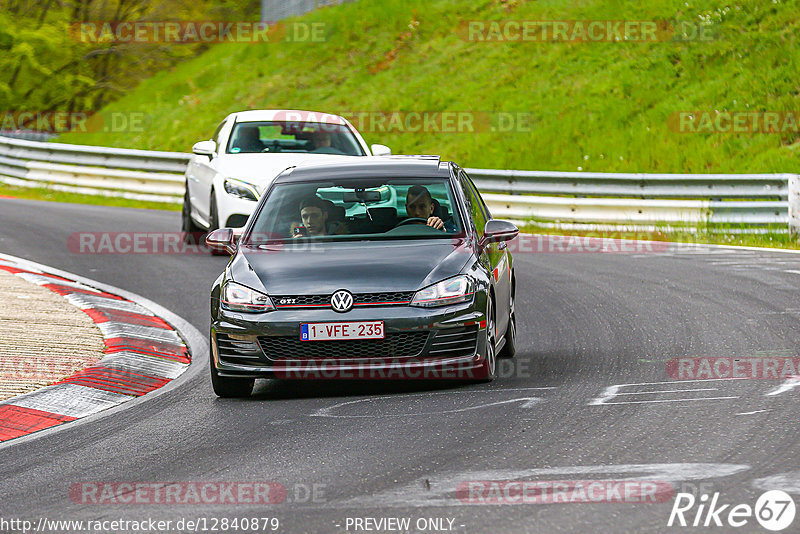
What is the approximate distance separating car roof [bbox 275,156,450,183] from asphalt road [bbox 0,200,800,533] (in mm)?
1549

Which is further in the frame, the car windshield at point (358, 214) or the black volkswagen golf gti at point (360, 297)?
the car windshield at point (358, 214)

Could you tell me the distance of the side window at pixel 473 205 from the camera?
365 inches

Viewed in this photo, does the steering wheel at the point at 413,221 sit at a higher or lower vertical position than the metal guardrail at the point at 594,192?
higher

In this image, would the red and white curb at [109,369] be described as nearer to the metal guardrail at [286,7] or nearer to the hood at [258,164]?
the hood at [258,164]

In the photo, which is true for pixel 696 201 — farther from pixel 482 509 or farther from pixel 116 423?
pixel 482 509

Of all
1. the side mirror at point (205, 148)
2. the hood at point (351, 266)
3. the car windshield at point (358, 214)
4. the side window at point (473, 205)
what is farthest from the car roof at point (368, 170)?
the side mirror at point (205, 148)

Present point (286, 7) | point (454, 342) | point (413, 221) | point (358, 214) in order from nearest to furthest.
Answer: point (454, 342), point (413, 221), point (358, 214), point (286, 7)

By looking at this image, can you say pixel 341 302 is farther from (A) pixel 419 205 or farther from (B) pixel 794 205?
(B) pixel 794 205

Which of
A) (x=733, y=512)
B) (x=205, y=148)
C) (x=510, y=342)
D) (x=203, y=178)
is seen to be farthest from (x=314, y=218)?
(x=203, y=178)

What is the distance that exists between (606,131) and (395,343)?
18201 mm

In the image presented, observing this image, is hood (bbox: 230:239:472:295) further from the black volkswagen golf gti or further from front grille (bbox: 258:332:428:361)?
front grille (bbox: 258:332:428:361)

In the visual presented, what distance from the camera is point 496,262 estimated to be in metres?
9.08

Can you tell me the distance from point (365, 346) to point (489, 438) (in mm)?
1413

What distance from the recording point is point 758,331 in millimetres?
10281
